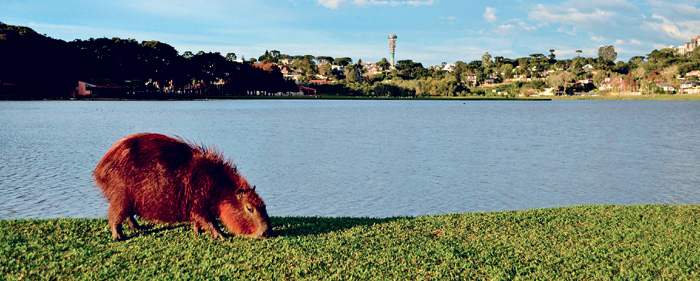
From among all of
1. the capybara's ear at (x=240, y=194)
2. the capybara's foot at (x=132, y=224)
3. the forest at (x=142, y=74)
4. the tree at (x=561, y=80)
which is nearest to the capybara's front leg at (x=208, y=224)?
the capybara's ear at (x=240, y=194)

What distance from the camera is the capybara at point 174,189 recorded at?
7.53 metres

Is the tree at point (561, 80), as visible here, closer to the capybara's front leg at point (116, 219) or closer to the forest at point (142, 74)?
the forest at point (142, 74)

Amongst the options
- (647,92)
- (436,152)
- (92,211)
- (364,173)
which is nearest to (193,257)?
(92,211)

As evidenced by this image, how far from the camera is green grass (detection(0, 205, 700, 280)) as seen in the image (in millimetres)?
6430

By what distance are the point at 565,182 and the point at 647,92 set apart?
17099cm

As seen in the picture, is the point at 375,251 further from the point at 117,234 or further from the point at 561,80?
the point at 561,80

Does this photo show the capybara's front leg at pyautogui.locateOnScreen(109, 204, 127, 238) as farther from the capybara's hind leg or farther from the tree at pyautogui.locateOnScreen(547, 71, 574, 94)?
the tree at pyautogui.locateOnScreen(547, 71, 574, 94)

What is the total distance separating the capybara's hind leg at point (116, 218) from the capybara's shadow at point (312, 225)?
7.40ft

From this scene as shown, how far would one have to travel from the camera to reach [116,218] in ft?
25.4

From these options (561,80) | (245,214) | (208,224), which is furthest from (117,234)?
(561,80)

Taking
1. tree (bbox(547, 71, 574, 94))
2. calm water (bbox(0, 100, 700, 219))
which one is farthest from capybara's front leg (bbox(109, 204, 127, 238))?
tree (bbox(547, 71, 574, 94))

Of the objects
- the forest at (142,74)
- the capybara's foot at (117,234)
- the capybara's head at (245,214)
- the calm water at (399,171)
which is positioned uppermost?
the forest at (142,74)

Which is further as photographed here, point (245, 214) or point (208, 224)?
point (208, 224)

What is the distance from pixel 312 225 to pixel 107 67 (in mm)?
111632
